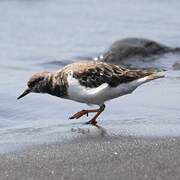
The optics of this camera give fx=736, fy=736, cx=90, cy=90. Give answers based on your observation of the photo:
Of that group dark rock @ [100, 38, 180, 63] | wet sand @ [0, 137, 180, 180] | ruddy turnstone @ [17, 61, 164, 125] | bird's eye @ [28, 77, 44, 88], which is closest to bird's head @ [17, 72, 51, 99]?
bird's eye @ [28, 77, 44, 88]

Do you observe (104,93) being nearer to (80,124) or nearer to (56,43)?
(80,124)

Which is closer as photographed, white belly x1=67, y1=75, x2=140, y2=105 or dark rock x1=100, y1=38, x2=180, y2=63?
white belly x1=67, y1=75, x2=140, y2=105

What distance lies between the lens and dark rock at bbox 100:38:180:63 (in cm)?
1254

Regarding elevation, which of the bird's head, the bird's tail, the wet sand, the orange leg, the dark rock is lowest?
the dark rock

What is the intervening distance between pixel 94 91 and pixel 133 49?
18.7 feet

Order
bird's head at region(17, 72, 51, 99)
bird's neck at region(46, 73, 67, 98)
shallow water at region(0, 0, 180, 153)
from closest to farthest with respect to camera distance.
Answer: shallow water at region(0, 0, 180, 153) → bird's neck at region(46, 73, 67, 98) → bird's head at region(17, 72, 51, 99)

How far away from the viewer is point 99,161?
557cm

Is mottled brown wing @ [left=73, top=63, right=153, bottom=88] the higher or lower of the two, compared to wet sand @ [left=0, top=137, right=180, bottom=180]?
higher

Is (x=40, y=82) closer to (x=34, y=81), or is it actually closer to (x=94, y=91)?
(x=34, y=81)

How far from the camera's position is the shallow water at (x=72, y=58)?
23.2ft

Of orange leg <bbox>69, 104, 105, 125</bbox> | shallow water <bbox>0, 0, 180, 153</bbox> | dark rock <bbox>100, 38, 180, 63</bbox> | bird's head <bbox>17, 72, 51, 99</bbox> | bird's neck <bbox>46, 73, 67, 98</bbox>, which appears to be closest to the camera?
shallow water <bbox>0, 0, 180, 153</bbox>

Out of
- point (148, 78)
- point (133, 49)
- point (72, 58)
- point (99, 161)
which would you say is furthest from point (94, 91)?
point (133, 49)

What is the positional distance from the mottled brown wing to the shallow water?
0.43 m

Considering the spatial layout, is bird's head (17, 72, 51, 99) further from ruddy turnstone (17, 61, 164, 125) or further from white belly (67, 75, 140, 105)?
white belly (67, 75, 140, 105)
